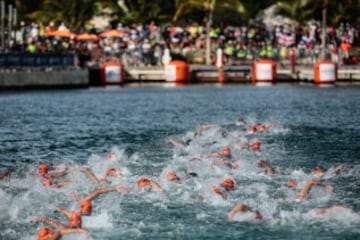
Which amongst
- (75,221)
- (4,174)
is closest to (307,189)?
(75,221)

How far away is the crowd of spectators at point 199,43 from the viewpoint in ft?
259

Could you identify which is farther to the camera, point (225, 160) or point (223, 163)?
point (225, 160)

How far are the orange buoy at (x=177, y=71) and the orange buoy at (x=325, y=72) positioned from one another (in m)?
10.6

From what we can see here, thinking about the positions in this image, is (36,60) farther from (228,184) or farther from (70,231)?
(70,231)

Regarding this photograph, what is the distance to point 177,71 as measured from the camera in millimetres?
77062

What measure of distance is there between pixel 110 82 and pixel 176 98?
13584 millimetres

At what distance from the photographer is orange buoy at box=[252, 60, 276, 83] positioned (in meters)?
76.0

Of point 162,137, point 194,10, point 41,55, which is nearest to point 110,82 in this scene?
point 41,55

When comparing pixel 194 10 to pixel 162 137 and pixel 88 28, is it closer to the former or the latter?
pixel 88 28

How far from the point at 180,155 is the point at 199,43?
46.9m

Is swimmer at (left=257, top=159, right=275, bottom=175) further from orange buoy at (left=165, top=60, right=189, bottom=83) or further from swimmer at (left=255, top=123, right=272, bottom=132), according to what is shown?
orange buoy at (left=165, top=60, right=189, bottom=83)

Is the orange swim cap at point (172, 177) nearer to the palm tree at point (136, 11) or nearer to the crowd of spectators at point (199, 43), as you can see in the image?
the crowd of spectators at point (199, 43)

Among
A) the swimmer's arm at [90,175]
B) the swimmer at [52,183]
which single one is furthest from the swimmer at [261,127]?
the swimmer at [52,183]

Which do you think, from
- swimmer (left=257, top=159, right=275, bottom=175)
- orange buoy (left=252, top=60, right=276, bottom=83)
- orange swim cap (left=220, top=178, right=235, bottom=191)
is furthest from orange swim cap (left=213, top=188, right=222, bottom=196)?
orange buoy (left=252, top=60, right=276, bottom=83)
